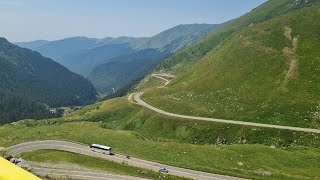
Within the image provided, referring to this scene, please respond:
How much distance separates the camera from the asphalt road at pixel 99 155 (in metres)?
78.2

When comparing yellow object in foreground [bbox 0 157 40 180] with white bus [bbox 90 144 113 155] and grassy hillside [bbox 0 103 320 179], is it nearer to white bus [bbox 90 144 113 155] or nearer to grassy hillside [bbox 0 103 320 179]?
grassy hillside [bbox 0 103 320 179]

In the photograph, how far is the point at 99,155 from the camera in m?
89.9

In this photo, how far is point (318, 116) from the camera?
→ 126 meters

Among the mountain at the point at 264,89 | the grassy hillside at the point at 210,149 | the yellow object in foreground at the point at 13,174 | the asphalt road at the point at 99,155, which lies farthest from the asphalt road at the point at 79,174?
the mountain at the point at 264,89

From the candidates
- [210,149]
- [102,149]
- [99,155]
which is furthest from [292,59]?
[99,155]

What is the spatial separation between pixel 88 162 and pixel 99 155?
5.22 metres

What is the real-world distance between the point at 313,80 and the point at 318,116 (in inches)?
1408

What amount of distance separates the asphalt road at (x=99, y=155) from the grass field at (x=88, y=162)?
2334 millimetres

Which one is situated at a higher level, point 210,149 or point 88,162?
point 88,162

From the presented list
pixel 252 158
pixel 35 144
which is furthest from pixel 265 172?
pixel 35 144

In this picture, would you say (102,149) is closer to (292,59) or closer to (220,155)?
(220,155)

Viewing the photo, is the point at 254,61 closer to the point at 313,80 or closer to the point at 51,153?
the point at 313,80

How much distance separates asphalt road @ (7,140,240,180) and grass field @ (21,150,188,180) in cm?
233

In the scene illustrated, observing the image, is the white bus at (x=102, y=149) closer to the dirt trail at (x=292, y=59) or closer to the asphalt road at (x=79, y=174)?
the asphalt road at (x=79, y=174)
